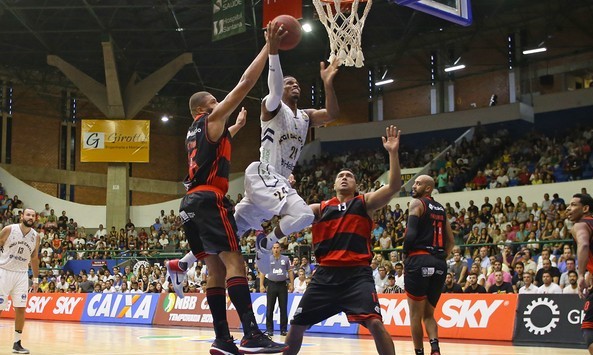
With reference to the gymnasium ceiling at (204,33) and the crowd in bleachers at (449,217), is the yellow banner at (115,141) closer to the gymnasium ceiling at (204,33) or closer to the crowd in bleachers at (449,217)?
the gymnasium ceiling at (204,33)

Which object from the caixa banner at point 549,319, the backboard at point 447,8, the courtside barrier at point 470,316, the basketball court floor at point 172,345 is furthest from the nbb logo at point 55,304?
the backboard at point 447,8

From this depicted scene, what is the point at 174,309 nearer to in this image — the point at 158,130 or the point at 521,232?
the point at 521,232

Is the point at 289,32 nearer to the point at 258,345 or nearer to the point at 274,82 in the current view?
the point at 274,82

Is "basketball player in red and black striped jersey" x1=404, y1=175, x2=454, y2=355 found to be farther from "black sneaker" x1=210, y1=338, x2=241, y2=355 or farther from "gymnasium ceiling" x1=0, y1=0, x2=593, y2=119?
"gymnasium ceiling" x1=0, y1=0, x2=593, y2=119

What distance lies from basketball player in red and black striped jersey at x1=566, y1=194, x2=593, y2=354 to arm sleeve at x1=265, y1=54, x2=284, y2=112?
125 inches

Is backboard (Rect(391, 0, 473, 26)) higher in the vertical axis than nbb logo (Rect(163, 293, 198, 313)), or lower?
higher

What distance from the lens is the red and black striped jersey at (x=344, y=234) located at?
259 inches

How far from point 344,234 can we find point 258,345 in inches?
51.0

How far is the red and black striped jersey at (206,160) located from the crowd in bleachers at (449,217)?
9.71m

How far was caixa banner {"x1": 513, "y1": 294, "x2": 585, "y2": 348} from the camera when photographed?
40.0 ft

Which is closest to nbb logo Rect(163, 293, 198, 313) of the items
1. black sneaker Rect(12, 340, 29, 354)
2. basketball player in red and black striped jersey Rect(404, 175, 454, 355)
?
black sneaker Rect(12, 340, 29, 354)

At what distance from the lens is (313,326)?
15828mm

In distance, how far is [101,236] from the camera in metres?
30.7

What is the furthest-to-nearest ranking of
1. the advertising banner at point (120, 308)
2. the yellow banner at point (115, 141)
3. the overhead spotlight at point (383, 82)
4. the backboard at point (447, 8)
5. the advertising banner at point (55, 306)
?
the overhead spotlight at point (383, 82), the yellow banner at point (115, 141), the advertising banner at point (55, 306), the advertising banner at point (120, 308), the backboard at point (447, 8)
